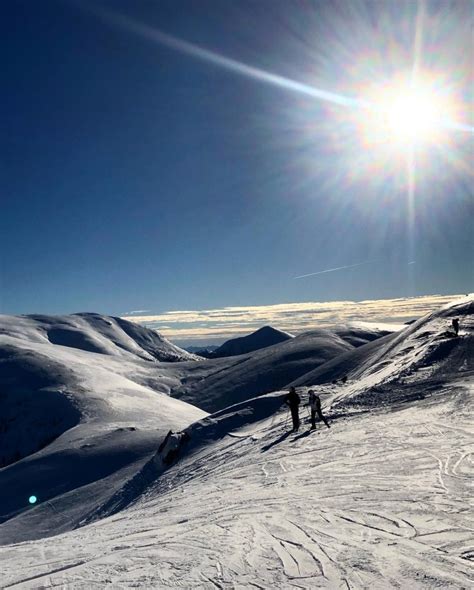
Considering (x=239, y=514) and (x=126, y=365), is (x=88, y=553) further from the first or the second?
(x=126, y=365)

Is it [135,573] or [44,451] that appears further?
[44,451]

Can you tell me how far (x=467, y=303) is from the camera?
4341 cm

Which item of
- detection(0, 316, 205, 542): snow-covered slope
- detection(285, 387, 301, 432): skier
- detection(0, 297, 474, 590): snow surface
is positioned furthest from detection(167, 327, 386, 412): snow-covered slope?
detection(0, 297, 474, 590): snow surface

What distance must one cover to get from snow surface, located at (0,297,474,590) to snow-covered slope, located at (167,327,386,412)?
2405 inches

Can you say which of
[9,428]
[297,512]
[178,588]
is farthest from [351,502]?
[9,428]

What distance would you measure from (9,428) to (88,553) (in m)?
57.7

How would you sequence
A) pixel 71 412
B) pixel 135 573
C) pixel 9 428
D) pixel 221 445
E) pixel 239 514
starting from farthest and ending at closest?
pixel 9 428 → pixel 71 412 → pixel 221 445 → pixel 239 514 → pixel 135 573

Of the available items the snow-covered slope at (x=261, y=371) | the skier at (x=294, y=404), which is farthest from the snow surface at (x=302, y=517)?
the snow-covered slope at (x=261, y=371)

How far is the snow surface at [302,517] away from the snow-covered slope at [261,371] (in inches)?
2405

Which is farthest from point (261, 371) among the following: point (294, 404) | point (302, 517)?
point (302, 517)

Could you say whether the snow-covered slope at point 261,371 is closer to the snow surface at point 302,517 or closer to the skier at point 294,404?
the skier at point 294,404

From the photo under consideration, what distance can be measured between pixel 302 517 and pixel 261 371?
278 ft

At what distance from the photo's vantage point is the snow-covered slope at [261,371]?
84.8 metres

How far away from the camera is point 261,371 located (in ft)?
303
